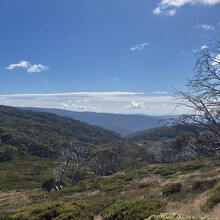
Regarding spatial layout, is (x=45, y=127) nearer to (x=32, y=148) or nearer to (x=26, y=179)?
(x=32, y=148)

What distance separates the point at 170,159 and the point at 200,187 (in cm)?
3828

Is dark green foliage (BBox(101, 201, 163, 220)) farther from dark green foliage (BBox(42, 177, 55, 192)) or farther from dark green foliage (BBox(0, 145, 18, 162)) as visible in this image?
dark green foliage (BBox(0, 145, 18, 162))

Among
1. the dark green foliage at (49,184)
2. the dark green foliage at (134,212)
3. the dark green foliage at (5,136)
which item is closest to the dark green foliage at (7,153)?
the dark green foliage at (5,136)

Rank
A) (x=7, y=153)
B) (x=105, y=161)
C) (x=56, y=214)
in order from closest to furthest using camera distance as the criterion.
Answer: (x=56, y=214) → (x=105, y=161) → (x=7, y=153)

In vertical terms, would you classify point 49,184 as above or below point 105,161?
above

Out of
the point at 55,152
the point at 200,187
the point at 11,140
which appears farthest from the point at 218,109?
the point at 11,140

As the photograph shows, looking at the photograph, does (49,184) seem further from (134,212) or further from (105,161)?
(134,212)

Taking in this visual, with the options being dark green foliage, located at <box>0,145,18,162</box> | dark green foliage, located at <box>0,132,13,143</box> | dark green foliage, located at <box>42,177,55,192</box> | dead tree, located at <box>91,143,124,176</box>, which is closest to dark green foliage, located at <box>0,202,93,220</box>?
dark green foliage, located at <box>42,177,55,192</box>

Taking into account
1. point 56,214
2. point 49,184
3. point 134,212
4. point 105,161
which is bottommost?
point 105,161

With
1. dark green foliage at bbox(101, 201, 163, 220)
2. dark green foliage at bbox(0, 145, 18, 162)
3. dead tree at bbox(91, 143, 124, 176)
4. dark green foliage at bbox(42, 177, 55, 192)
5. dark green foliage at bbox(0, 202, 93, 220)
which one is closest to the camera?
dark green foliage at bbox(101, 201, 163, 220)

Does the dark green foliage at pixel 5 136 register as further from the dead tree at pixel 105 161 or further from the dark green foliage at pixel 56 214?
the dark green foliage at pixel 56 214

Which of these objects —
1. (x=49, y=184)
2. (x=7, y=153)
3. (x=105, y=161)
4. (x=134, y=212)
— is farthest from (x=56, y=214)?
(x=7, y=153)

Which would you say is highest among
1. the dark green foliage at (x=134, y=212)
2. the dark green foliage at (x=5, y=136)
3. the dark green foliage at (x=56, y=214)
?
the dark green foliage at (x=134, y=212)

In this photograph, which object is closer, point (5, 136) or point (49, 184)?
point (49, 184)
